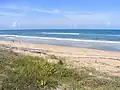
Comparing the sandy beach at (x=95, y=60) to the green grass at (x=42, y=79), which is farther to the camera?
the sandy beach at (x=95, y=60)

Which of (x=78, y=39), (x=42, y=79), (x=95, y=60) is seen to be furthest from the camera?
(x=78, y=39)

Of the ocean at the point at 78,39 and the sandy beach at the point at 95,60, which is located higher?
the sandy beach at the point at 95,60

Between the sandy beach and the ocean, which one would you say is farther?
the ocean

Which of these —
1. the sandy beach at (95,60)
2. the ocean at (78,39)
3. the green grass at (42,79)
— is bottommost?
the ocean at (78,39)

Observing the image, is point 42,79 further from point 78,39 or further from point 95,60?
point 78,39

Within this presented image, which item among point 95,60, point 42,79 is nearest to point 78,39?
point 95,60

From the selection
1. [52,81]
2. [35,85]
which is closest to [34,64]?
[52,81]

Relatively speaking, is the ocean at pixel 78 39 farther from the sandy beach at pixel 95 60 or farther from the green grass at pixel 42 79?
the green grass at pixel 42 79

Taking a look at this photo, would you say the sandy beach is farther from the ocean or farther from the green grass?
the ocean

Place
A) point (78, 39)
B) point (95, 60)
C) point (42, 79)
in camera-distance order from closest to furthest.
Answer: point (42, 79)
point (95, 60)
point (78, 39)

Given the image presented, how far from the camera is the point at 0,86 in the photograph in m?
5.36

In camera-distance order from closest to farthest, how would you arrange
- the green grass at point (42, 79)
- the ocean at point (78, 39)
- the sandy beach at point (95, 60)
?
the green grass at point (42, 79), the sandy beach at point (95, 60), the ocean at point (78, 39)

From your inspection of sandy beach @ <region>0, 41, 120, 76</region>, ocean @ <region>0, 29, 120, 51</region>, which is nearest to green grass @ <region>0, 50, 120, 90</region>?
sandy beach @ <region>0, 41, 120, 76</region>

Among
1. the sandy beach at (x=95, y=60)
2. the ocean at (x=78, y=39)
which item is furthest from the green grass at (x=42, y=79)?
the ocean at (x=78, y=39)
